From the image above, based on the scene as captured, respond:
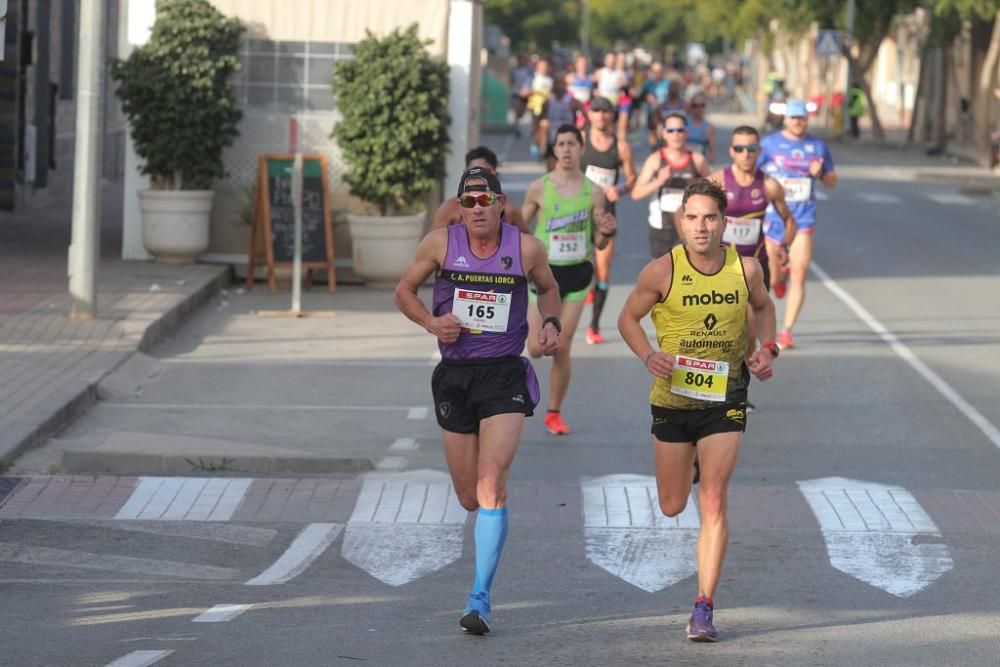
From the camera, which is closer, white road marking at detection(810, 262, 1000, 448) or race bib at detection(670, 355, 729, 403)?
race bib at detection(670, 355, 729, 403)

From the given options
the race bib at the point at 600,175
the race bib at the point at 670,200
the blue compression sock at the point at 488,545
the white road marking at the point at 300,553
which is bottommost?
the white road marking at the point at 300,553

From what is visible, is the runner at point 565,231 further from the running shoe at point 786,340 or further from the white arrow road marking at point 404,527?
the running shoe at point 786,340

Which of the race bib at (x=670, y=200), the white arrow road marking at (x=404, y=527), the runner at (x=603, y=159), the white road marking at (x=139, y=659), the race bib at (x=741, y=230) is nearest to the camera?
the white road marking at (x=139, y=659)

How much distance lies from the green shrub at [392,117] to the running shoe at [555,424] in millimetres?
7290

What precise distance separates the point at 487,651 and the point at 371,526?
2.43 meters

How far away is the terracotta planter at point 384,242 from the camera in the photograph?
19000mm

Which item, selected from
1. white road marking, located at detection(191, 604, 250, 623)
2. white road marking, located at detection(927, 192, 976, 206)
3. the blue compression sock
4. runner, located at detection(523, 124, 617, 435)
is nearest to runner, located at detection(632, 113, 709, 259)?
runner, located at detection(523, 124, 617, 435)

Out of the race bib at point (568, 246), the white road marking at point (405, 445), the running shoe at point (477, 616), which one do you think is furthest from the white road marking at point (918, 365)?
the running shoe at point (477, 616)

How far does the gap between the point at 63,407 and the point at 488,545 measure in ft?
17.2

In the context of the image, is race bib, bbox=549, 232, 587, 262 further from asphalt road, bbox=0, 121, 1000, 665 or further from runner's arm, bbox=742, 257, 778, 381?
runner's arm, bbox=742, 257, 778, 381

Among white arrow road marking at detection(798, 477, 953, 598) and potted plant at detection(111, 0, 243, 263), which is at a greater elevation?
potted plant at detection(111, 0, 243, 263)

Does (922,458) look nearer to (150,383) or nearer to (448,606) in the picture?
(448,606)

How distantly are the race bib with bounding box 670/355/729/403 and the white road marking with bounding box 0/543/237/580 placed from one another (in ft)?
7.38

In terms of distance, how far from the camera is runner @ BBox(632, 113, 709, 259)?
13992mm
